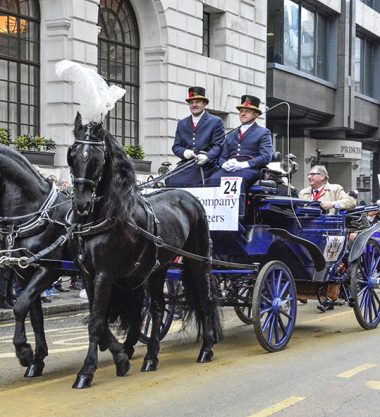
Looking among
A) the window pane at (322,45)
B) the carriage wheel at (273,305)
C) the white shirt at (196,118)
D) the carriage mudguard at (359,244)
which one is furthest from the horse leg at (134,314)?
the window pane at (322,45)

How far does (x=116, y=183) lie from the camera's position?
6.66 meters

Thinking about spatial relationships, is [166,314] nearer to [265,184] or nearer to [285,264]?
[285,264]

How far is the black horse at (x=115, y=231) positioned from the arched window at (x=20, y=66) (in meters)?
11.4

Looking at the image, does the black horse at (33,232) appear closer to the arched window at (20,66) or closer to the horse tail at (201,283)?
the horse tail at (201,283)

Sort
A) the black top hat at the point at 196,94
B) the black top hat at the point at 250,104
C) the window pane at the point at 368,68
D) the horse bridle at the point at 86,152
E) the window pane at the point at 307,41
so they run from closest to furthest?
the horse bridle at the point at 86,152, the black top hat at the point at 196,94, the black top hat at the point at 250,104, the window pane at the point at 307,41, the window pane at the point at 368,68

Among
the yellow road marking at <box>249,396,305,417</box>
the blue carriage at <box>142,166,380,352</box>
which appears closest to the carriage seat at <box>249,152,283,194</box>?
the blue carriage at <box>142,166,380,352</box>

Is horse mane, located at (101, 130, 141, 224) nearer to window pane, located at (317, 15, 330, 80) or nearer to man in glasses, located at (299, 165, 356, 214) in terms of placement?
man in glasses, located at (299, 165, 356, 214)

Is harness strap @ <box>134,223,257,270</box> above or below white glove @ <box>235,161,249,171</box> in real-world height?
below

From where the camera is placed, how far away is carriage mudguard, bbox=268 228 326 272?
8914 mm

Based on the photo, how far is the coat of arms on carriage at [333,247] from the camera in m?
9.39

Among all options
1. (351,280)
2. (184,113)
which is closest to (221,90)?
(184,113)

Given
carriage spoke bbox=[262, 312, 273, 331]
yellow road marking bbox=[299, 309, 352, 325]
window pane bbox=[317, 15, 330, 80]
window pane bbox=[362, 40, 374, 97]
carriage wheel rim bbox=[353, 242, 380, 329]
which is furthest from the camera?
window pane bbox=[362, 40, 374, 97]

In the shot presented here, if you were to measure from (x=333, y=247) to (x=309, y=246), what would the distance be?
59 cm

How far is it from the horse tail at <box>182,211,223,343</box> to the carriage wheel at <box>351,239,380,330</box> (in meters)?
2.15
